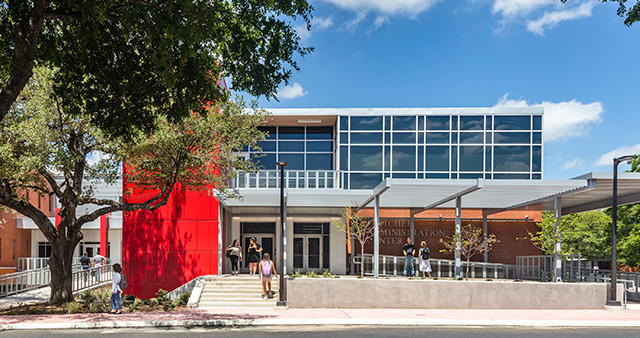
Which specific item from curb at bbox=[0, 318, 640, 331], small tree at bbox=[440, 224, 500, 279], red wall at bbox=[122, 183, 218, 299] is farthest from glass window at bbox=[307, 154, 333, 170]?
curb at bbox=[0, 318, 640, 331]

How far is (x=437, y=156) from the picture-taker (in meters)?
30.7

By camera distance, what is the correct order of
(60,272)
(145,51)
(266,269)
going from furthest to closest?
1. (60,272)
2. (266,269)
3. (145,51)

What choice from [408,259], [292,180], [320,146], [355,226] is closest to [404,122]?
[320,146]

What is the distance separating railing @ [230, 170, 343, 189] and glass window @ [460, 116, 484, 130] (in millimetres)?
10250

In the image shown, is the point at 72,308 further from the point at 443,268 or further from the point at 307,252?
the point at 443,268

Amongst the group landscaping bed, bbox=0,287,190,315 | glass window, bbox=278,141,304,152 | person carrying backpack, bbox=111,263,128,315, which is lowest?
landscaping bed, bbox=0,287,190,315

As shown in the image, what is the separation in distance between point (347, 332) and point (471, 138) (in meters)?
20.4

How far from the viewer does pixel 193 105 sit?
1240 centimetres

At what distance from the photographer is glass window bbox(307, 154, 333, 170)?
31.8 meters

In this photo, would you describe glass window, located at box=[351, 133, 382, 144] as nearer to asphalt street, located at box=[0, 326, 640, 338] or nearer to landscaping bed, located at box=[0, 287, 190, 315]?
landscaping bed, located at box=[0, 287, 190, 315]

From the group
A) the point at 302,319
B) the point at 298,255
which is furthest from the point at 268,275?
the point at 298,255

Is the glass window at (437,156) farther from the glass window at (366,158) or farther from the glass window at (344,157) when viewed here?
the glass window at (344,157)

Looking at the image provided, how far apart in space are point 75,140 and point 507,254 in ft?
73.1

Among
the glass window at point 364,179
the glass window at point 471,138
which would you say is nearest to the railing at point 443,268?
the glass window at point 364,179
